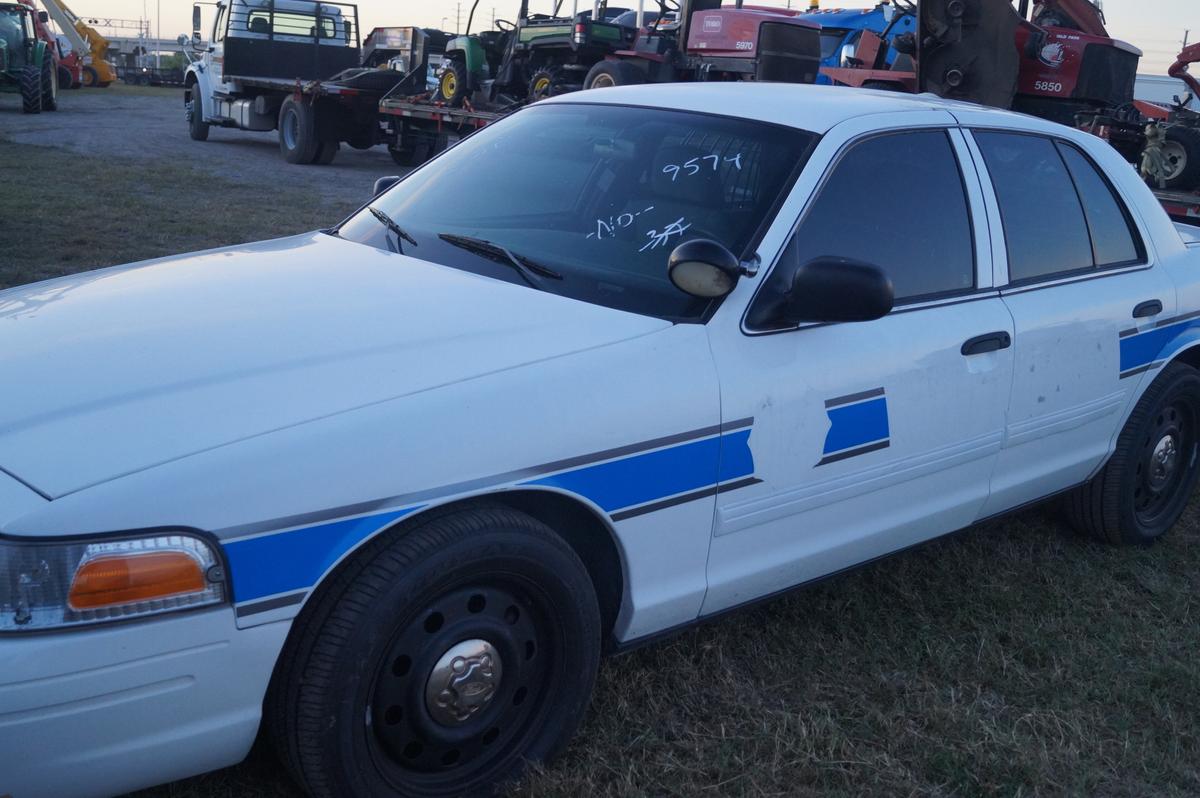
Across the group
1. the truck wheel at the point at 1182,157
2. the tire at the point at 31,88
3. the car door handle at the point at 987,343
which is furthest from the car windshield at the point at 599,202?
the tire at the point at 31,88

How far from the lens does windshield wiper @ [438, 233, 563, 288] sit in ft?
9.88

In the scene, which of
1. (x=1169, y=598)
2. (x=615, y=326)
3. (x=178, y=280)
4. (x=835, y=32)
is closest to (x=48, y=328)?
(x=178, y=280)

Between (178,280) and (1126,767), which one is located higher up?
(178,280)

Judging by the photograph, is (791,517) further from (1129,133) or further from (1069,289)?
(1129,133)

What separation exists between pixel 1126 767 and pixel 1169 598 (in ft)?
4.05

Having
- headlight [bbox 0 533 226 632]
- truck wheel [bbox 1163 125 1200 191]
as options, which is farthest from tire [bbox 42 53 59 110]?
headlight [bbox 0 533 226 632]

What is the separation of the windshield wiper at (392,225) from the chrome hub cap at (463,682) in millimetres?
1325

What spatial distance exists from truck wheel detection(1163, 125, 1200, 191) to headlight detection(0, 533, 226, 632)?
10.5 meters

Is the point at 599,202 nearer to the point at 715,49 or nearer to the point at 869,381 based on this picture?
the point at 869,381

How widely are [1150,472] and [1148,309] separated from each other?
72 cm

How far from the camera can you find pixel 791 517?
2980mm

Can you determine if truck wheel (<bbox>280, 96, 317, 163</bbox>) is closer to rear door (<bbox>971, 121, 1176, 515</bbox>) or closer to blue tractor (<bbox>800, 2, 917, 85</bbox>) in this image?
blue tractor (<bbox>800, 2, 917, 85</bbox>)

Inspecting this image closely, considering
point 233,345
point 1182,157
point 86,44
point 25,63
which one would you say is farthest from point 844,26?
point 86,44

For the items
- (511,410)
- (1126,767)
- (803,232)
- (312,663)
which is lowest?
(1126,767)
